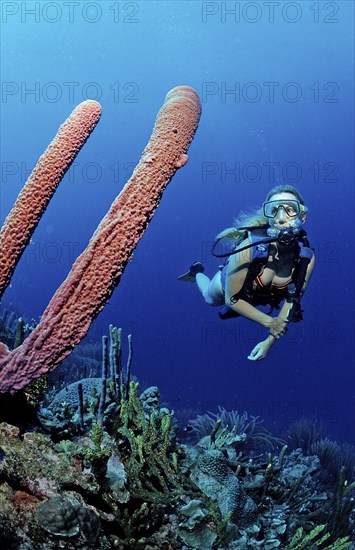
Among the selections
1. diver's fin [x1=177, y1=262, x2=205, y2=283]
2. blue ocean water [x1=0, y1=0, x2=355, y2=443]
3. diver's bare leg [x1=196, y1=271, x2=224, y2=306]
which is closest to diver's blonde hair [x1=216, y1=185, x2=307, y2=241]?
diver's bare leg [x1=196, y1=271, x2=224, y2=306]

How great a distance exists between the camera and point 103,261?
91.6 inches

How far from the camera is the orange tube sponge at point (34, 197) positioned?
250 centimetres

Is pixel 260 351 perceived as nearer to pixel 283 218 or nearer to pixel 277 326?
pixel 277 326

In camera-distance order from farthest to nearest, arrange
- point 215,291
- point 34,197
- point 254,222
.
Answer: point 215,291, point 254,222, point 34,197

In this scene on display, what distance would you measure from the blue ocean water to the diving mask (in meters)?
49.1

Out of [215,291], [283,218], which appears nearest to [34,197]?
[283,218]

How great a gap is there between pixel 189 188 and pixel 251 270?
296ft

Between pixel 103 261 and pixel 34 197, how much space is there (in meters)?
0.64

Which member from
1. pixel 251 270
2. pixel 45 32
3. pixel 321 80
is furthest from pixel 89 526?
pixel 45 32

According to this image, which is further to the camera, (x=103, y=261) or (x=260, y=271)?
(x=260, y=271)

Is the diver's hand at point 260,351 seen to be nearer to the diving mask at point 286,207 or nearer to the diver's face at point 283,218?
the diver's face at point 283,218

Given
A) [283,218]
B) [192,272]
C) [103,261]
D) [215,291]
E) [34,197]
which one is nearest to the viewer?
[103,261]

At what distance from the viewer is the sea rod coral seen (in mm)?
2330

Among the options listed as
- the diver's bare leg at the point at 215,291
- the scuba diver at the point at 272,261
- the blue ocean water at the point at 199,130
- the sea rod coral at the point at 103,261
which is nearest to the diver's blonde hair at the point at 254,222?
the scuba diver at the point at 272,261
